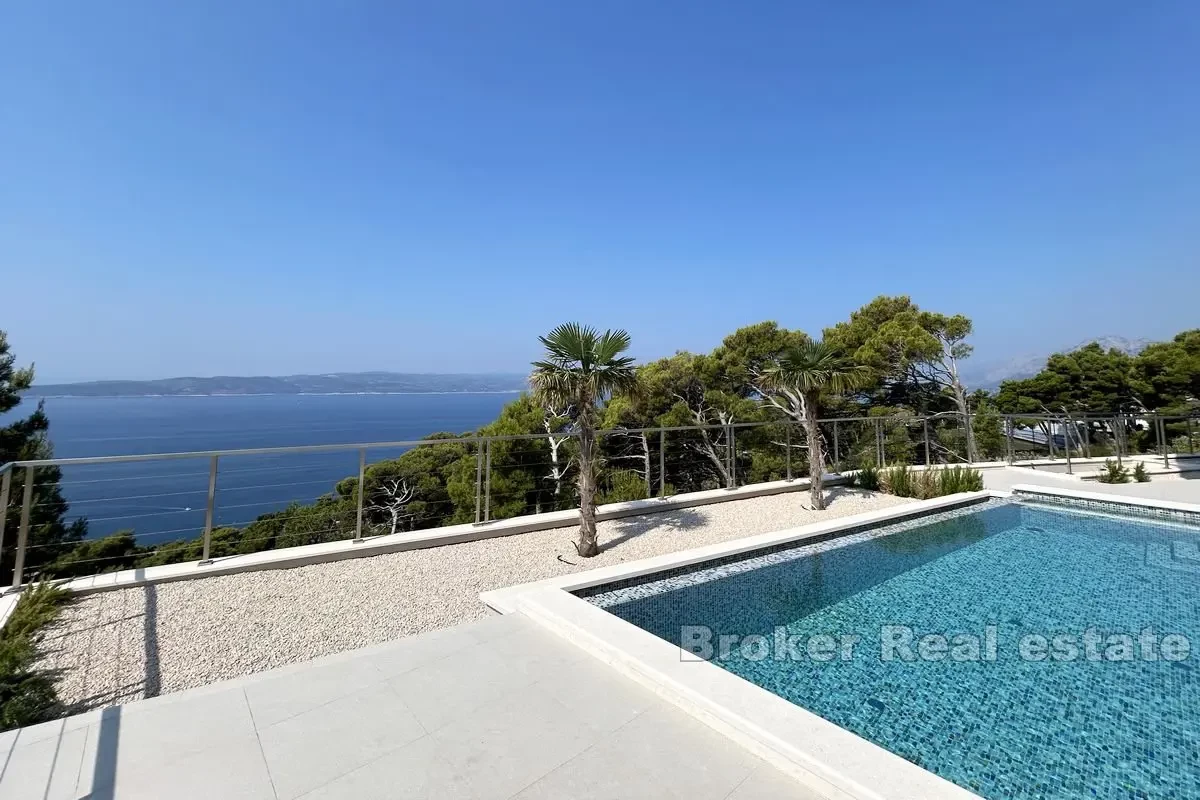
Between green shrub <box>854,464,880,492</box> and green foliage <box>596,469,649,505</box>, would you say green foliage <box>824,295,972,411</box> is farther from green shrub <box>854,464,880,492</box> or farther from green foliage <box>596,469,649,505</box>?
green foliage <box>596,469,649,505</box>

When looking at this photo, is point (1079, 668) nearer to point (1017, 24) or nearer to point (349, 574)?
point (349, 574)

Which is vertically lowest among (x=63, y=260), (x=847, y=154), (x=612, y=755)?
(x=612, y=755)

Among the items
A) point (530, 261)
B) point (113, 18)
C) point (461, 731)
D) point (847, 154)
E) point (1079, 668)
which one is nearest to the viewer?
point (461, 731)

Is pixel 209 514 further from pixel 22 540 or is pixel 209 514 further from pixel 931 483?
pixel 931 483

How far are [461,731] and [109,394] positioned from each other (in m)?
106

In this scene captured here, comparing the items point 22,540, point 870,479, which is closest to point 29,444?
point 22,540

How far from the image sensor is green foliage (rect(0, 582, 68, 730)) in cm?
235

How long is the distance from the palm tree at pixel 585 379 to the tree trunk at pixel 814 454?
3.28 meters

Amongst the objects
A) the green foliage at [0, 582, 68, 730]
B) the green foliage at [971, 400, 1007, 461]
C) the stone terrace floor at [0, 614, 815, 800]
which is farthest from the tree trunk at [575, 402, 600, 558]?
the green foliage at [971, 400, 1007, 461]

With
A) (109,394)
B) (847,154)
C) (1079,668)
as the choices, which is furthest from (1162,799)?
(109,394)

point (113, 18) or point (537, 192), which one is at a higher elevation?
point (537, 192)

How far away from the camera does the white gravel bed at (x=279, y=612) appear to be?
2.91 m

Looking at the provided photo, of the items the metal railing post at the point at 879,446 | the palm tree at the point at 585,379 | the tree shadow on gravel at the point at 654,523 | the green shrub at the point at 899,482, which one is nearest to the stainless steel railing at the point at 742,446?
the metal railing post at the point at 879,446

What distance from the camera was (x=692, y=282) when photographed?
67.1 ft
